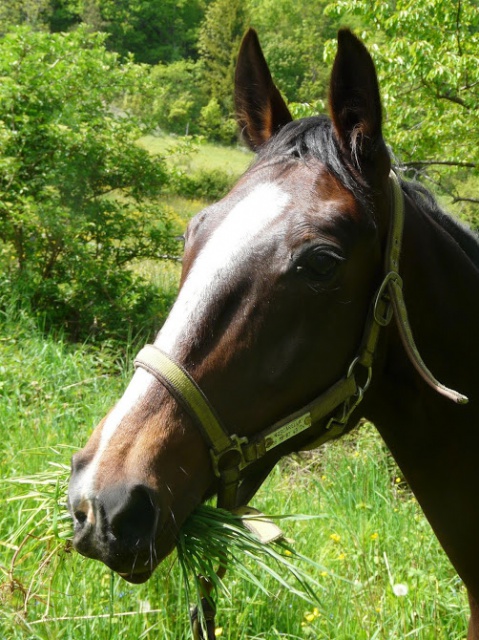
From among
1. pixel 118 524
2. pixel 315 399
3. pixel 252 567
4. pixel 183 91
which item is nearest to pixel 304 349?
pixel 315 399

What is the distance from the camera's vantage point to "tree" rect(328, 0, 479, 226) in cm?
670

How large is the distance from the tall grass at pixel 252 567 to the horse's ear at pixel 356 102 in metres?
1.13

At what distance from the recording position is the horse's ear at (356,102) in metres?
1.62

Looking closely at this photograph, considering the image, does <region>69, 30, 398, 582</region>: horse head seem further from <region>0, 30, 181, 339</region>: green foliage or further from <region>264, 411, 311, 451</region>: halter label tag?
<region>0, 30, 181, 339</region>: green foliage

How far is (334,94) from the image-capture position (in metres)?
1.71

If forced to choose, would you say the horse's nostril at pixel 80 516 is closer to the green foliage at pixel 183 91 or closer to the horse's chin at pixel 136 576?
the horse's chin at pixel 136 576

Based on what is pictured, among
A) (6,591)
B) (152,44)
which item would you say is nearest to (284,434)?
(6,591)

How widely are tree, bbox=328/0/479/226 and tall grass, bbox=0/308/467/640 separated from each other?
3726mm

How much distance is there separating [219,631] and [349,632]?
1.67 ft

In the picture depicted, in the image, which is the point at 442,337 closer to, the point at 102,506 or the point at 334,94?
the point at 334,94

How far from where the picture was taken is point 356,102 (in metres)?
1.70

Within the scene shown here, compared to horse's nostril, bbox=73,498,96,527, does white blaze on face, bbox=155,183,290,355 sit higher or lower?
higher

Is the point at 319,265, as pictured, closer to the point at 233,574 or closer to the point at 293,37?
the point at 233,574

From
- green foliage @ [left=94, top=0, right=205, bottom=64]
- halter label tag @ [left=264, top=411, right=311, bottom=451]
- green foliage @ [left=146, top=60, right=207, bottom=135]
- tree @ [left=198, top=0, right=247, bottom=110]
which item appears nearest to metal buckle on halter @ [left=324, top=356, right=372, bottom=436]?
halter label tag @ [left=264, top=411, right=311, bottom=451]
